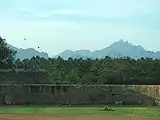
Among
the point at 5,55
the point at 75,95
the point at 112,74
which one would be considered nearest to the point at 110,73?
the point at 112,74

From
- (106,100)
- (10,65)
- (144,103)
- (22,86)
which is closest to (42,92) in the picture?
(22,86)

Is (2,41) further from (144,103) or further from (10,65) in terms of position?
(144,103)

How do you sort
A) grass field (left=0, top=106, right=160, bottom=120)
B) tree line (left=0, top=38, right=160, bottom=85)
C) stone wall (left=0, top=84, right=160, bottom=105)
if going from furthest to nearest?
tree line (left=0, top=38, right=160, bottom=85) → stone wall (left=0, top=84, right=160, bottom=105) → grass field (left=0, top=106, right=160, bottom=120)

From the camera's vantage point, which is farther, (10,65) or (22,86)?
(10,65)

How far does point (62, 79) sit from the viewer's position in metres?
74.6

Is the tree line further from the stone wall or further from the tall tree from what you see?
the stone wall

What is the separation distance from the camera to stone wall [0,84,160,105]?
6128cm

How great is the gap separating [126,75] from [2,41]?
25.6 meters

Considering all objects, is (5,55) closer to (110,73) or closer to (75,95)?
(110,73)

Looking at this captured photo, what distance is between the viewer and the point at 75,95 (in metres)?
62.0

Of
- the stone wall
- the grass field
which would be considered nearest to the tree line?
the stone wall

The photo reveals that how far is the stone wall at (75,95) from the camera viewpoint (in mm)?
61281

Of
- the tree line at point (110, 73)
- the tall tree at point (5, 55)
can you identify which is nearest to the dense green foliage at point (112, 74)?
the tree line at point (110, 73)

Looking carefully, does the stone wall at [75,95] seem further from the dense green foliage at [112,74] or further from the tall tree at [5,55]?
the tall tree at [5,55]
